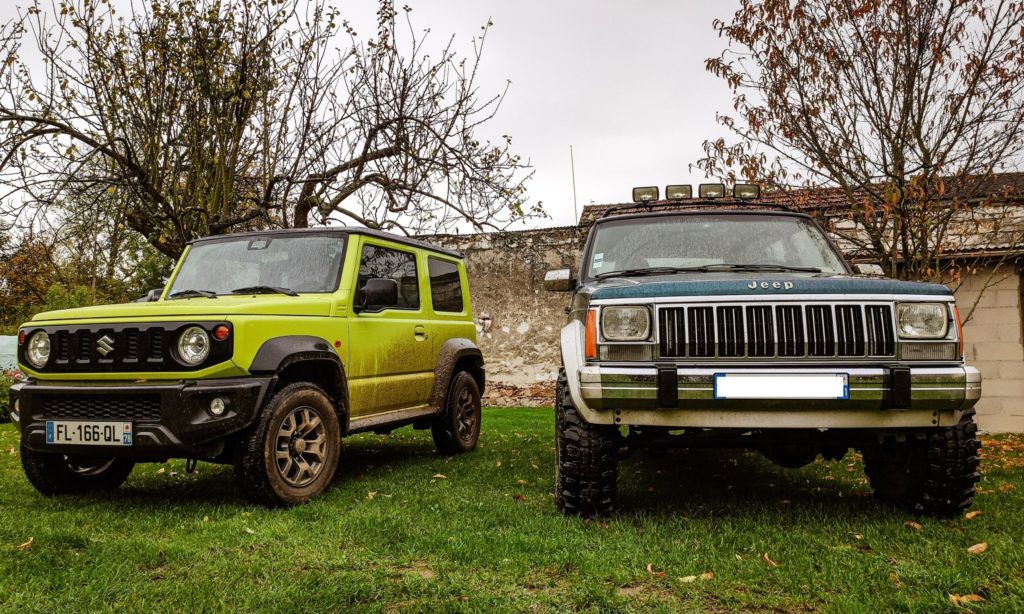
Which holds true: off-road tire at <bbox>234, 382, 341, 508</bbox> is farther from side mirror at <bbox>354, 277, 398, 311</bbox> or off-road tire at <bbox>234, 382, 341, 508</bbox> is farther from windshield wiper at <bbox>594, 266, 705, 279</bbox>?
windshield wiper at <bbox>594, 266, 705, 279</bbox>

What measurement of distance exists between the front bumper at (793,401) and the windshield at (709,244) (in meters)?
1.14

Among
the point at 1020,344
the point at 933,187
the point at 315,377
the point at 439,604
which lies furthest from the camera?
the point at 1020,344

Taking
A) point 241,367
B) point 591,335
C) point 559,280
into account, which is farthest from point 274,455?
point 559,280

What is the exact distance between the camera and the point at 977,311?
9.71m

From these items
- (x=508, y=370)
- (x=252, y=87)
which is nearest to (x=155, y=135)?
(x=252, y=87)

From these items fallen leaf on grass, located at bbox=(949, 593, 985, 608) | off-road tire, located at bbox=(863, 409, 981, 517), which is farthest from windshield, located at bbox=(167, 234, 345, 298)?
fallen leaf on grass, located at bbox=(949, 593, 985, 608)

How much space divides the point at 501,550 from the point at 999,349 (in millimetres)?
8871

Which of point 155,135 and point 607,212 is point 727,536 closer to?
point 607,212

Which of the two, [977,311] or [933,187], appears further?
[977,311]

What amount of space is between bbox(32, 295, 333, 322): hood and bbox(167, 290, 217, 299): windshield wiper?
0.63 ft

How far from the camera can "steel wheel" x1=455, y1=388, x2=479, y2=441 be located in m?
6.84

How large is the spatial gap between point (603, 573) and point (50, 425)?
3.36m

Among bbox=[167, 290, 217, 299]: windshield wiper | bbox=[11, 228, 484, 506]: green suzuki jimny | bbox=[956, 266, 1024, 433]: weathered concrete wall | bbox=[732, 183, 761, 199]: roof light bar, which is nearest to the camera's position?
bbox=[11, 228, 484, 506]: green suzuki jimny

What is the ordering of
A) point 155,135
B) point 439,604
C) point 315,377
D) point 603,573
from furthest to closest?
point 155,135 → point 315,377 → point 603,573 → point 439,604
